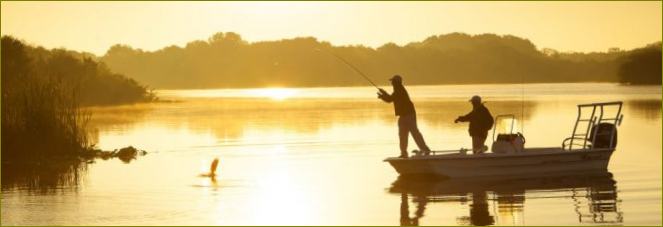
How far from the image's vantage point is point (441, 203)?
65.6ft

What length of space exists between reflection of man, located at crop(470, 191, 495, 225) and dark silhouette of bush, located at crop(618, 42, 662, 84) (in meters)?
94.8

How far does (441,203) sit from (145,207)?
529cm

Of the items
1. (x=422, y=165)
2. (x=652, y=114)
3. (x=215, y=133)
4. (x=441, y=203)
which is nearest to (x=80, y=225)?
(x=441, y=203)

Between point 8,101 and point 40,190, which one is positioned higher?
point 8,101

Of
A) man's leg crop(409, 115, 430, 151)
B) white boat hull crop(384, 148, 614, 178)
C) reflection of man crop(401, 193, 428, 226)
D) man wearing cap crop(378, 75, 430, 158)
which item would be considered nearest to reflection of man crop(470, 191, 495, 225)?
reflection of man crop(401, 193, 428, 226)

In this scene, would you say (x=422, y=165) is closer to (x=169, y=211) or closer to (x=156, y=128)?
(x=169, y=211)

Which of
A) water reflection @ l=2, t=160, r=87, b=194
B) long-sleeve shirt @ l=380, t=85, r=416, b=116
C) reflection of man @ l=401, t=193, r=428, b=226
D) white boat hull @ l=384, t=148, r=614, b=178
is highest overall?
long-sleeve shirt @ l=380, t=85, r=416, b=116

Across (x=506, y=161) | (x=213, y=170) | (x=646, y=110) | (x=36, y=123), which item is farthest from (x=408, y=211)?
(x=646, y=110)

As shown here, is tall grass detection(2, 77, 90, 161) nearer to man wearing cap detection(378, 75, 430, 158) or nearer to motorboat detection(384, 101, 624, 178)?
man wearing cap detection(378, 75, 430, 158)

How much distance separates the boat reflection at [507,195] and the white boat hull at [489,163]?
0.73 feet

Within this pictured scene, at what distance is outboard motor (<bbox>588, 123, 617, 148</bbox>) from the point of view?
2525 centimetres

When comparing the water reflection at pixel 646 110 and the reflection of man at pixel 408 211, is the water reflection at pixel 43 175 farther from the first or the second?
the water reflection at pixel 646 110

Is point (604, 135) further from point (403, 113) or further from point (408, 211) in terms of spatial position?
point (408, 211)

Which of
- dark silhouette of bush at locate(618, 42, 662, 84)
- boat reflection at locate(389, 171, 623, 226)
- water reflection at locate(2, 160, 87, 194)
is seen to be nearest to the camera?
boat reflection at locate(389, 171, 623, 226)
